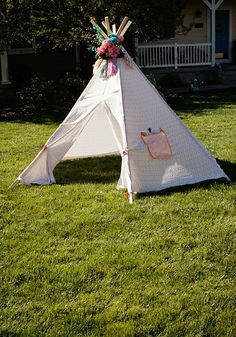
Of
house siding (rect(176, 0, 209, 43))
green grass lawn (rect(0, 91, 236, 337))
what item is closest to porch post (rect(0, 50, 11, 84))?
house siding (rect(176, 0, 209, 43))

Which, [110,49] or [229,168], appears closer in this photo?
[110,49]

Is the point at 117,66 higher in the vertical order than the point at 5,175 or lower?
higher

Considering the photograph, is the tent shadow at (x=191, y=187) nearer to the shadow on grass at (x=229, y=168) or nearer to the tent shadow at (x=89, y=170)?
the shadow on grass at (x=229, y=168)

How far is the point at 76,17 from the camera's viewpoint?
15906mm

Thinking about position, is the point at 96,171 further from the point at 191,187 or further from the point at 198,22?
the point at 198,22

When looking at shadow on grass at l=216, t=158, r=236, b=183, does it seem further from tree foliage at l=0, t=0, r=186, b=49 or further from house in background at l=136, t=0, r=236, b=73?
house in background at l=136, t=0, r=236, b=73

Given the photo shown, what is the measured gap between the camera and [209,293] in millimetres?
4203

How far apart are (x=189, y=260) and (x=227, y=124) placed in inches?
295

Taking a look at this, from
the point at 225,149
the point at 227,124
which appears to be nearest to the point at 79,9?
the point at 227,124

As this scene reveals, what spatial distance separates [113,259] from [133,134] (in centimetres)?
249

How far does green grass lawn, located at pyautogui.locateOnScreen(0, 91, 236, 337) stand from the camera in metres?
3.87

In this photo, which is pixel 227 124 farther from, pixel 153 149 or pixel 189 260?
pixel 189 260

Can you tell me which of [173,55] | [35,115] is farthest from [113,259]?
[173,55]

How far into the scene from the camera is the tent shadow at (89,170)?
763 cm
